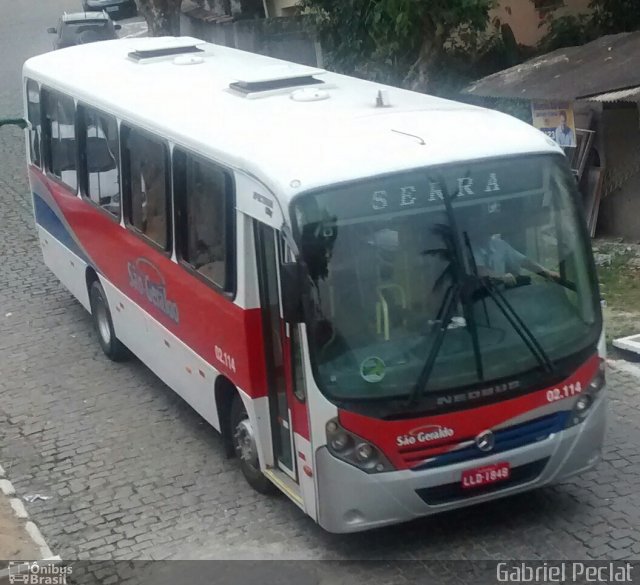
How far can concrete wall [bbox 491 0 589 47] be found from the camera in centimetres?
1769

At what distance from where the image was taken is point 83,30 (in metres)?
30.5

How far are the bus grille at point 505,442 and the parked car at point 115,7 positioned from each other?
3308 centimetres

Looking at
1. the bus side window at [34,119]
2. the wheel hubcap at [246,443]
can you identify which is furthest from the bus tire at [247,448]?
the bus side window at [34,119]

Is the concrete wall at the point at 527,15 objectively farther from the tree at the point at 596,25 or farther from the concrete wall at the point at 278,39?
the concrete wall at the point at 278,39

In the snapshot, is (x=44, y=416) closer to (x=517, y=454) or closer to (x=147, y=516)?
(x=147, y=516)

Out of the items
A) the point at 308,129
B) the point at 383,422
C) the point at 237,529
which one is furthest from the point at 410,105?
the point at 237,529

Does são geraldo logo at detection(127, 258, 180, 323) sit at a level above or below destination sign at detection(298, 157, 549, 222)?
below

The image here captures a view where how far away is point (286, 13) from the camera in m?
25.1

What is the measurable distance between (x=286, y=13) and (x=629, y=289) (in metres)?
14.8

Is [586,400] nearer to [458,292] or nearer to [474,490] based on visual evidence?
[474,490]

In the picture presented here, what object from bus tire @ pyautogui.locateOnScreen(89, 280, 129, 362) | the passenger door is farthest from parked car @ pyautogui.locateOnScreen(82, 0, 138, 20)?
the passenger door

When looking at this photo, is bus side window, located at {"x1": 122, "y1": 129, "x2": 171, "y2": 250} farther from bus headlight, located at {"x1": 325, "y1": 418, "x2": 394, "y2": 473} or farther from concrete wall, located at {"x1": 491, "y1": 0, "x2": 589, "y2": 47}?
concrete wall, located at {"x1": 491, "y1": 0, "x2": 589, "y2": 47}

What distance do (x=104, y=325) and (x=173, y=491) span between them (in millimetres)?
3447

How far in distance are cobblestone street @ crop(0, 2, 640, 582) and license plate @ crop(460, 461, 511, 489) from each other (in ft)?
1.67
